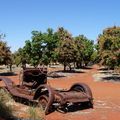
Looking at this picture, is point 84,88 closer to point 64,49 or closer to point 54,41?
point 54,41

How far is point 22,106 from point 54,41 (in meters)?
28.5

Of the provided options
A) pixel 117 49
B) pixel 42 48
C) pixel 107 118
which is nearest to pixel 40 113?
pixel 107 118

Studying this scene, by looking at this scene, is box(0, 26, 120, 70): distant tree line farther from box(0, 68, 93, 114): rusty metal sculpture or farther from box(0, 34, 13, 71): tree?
box(0, 68, 93, 114): rusty metal sculpture

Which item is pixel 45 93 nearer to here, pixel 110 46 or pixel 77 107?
pixel 77 107

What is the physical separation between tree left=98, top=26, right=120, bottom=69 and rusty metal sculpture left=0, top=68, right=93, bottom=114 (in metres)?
18.4

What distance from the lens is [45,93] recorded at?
48.8 ft

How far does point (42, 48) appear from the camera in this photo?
42.3 metres

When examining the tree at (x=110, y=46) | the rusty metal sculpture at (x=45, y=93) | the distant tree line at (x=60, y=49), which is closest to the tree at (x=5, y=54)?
the distant tree line at (x=60, y=49)

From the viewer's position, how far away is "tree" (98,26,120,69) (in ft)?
116

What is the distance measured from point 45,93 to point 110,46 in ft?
74.0

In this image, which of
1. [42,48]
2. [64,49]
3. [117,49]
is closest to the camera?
[117,49]

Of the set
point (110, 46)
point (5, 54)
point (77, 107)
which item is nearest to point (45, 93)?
point (77, 107)

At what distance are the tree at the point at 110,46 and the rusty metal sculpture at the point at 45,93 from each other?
18.4 m

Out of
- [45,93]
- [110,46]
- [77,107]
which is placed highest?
[110,46]
